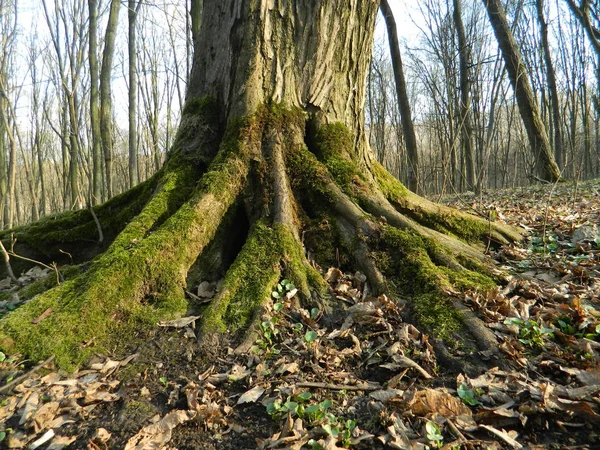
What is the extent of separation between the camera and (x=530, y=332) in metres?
2.35

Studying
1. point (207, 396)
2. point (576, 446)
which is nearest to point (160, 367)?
point (207, 396)

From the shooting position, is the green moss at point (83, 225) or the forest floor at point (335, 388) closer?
the forest floor at point (335, 388)

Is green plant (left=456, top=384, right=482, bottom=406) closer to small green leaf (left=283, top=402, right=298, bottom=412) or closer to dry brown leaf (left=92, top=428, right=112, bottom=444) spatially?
small green leaf (left=283, top=402, right=298, bottom=412)

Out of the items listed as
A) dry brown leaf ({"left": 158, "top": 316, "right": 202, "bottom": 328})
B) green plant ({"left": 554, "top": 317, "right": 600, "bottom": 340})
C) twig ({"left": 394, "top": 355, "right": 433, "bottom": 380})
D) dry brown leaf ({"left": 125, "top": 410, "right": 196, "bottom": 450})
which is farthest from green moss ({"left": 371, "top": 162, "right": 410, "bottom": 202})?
dry brown leaf ({"left": 125, "top": 410, "right": 196, "bottom": 450})

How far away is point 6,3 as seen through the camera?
15.5 meters

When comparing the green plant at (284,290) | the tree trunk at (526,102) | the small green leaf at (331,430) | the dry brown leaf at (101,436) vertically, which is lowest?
the dry brown leaf at (101,436)

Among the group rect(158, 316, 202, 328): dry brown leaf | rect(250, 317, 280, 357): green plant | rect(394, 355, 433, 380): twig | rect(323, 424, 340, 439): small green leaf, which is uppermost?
rect(158, 316, 202, 328): dry brown leaf

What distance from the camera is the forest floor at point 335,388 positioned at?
1.81 metres

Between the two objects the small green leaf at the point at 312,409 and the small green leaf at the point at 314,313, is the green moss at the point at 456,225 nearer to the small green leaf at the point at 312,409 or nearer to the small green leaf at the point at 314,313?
the small green leaf at the point at 314,313

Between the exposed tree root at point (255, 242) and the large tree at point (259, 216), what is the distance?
12 mm

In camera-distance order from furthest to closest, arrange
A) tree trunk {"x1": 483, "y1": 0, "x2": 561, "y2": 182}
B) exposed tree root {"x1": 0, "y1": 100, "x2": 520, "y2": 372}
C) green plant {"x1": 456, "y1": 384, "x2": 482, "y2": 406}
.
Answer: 1. tree trunk {"x1": 483, "y1": 0, "x2": 561, "y2": 182}
2. exposed tree root {"x1": 0, "y1": 100, "x2": 520, "y2": 372}
3. green plant {"x1": 456, "y1": 384, "x2": 482, "y2": 406}

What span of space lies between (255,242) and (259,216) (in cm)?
36

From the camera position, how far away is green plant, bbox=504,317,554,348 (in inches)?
90.2

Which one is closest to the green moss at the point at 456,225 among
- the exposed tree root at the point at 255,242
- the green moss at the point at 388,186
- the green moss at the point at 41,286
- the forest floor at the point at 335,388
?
the exposed tree root at the point at 255,242
